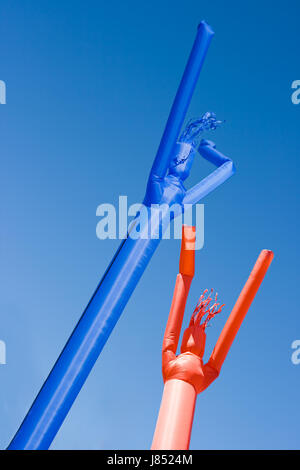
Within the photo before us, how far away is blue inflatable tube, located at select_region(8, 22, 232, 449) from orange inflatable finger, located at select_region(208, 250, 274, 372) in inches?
49.2

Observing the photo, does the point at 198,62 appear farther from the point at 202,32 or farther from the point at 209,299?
the point at 209,299

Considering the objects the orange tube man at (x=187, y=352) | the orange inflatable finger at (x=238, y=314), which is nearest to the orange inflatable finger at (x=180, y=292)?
the orange tube man at (x=187, y=352)

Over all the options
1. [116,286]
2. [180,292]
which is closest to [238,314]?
[180,292]

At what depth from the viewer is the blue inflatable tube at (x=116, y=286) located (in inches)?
225

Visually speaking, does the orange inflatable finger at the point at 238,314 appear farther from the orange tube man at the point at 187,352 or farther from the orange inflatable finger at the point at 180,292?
the orange inflatable finger at the point at 180,292

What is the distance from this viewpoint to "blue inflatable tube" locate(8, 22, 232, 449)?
573 centimetres

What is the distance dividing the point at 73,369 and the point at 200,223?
302 cm

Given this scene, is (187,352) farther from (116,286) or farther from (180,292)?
(116,286)

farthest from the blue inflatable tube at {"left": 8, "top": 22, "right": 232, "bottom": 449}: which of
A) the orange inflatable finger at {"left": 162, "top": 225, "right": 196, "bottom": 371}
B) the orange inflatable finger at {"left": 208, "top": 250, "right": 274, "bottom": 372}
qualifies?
the orange inflatable finger at {"left": 208, "top": 250, "right": 274, "bottom": 372}

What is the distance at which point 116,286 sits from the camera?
6.31 meters

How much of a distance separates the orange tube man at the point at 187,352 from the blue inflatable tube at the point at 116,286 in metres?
0.93

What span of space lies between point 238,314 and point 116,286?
189 cm

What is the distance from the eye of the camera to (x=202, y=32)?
687 cm
